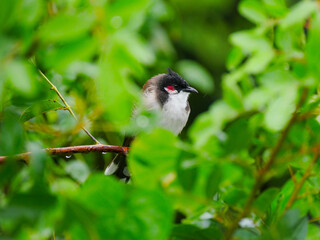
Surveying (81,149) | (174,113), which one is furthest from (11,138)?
(174,113)

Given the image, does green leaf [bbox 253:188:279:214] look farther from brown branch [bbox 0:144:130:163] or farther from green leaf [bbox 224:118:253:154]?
brown branch [bbox 0:144:130:163]

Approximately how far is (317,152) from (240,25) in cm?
361

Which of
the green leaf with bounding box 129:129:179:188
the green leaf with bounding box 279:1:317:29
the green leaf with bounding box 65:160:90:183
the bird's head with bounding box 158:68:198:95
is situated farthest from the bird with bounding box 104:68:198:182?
the green leaf with bounding box 279:1:317:29

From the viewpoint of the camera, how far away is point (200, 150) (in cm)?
65

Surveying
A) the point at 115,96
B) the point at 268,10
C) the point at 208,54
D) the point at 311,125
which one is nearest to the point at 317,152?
the point at 311,125

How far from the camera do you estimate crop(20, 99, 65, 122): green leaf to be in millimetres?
1043

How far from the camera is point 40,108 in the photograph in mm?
1097

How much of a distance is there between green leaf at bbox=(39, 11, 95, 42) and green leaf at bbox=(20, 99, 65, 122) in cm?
52

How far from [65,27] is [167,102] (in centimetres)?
239

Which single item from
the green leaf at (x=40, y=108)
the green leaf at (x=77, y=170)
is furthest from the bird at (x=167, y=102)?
the green leaf at (x=40, y=108)

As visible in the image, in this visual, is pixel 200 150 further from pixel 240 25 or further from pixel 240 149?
pixel 240 25

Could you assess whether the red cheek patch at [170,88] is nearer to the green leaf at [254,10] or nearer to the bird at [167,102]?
the bird at [167,102]

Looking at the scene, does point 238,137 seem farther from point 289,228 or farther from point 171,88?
point 171,88

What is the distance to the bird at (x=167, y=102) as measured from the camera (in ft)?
8.65
